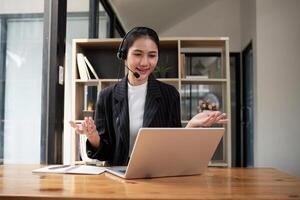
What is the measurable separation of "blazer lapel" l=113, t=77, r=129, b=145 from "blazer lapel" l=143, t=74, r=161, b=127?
8 centimetres

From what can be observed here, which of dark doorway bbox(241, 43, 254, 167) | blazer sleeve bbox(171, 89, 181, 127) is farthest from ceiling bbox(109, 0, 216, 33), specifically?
blazer sleeve bbox(171, 89, 181, 127)

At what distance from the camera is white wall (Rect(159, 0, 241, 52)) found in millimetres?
5844

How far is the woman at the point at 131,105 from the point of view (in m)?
1.44

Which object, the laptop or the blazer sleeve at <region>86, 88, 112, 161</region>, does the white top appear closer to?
the blazer sleeve at <region>86, 88, 112, 161</region>

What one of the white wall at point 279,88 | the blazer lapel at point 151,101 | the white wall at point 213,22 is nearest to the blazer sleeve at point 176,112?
the blazer lapel at point 151,101

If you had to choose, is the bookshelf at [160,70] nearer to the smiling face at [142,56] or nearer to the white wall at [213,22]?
the smiling face at [142,56]

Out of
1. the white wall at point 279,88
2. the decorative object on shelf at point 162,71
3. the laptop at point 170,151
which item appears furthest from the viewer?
the white wall at point 279,88

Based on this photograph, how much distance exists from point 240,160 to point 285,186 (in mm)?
4972

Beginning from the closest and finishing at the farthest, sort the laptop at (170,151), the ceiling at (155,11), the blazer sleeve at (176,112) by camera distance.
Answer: the laptop at (170,151)
the blazer sleeve at (176,112)
the ceiling at (155,11)

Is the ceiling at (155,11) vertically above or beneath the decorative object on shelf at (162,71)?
above

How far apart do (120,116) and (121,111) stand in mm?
22

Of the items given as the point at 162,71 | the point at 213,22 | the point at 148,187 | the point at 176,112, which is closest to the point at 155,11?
the point at 213,22

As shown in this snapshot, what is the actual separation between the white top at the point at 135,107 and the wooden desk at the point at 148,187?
1.25 feet

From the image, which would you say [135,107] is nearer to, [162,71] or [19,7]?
[19,7]
